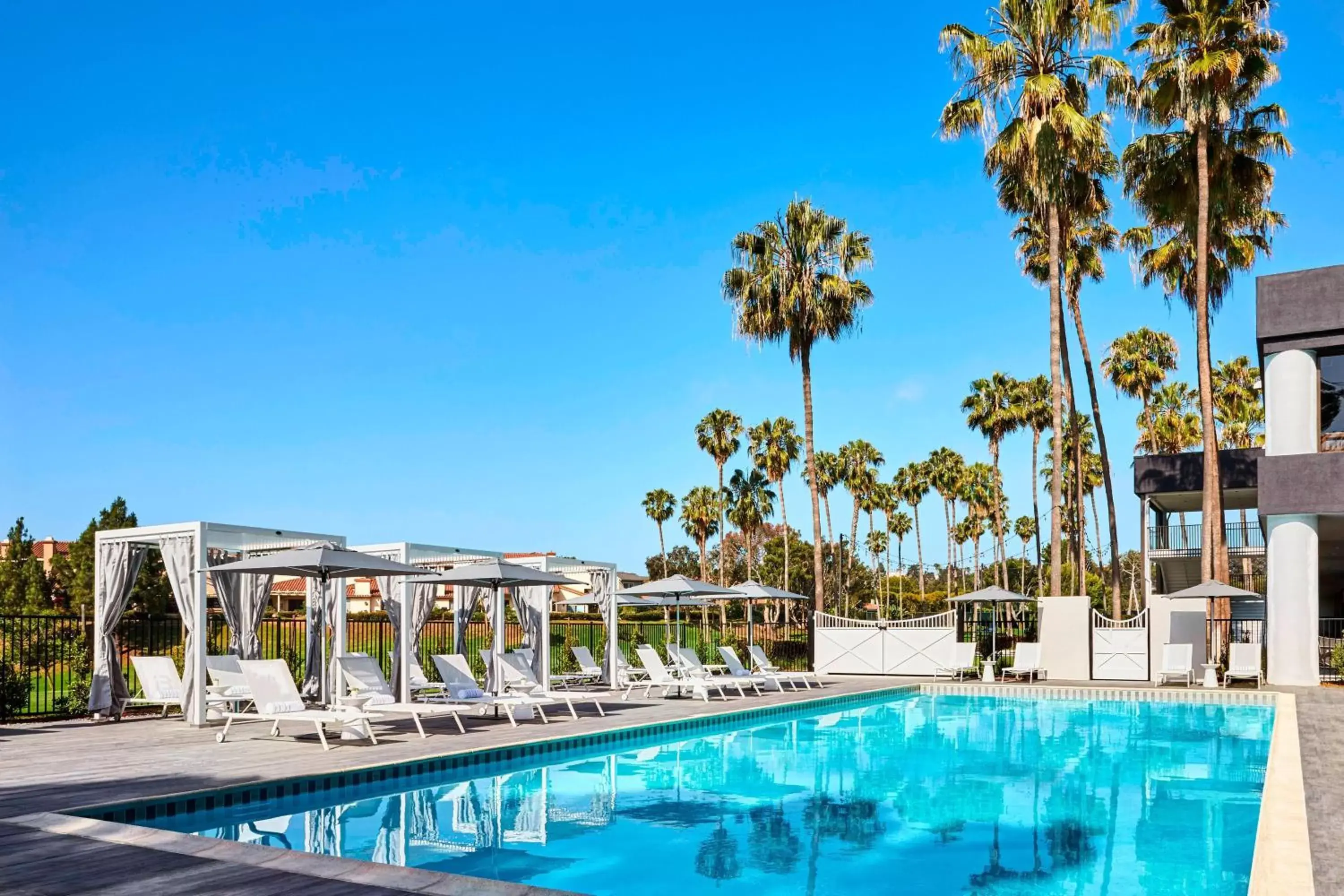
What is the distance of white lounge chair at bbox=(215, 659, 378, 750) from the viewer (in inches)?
449

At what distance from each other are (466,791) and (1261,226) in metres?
25.1

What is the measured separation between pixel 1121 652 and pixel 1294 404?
5.89 meters

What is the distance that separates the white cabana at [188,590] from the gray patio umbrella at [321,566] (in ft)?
1.58

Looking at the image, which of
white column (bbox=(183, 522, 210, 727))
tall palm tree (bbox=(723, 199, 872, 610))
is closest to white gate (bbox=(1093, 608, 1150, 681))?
tall palm tree (bbox=(723, 199, 872, 610))

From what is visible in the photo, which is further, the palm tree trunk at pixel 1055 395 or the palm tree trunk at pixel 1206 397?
the palm tree trunk at pixel 1055 395

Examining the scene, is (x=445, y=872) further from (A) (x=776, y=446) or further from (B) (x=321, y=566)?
(A) (x=776, y=446)

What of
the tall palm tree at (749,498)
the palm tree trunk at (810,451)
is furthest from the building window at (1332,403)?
the tall palm tree at (749,498)

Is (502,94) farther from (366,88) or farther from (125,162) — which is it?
(125,162)

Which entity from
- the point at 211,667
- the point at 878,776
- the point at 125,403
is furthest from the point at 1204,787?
the point at 125,403

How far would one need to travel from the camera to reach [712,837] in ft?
28.0

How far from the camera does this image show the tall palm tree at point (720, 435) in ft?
168

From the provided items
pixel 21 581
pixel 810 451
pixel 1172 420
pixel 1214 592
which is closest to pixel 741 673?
pixel 810 451

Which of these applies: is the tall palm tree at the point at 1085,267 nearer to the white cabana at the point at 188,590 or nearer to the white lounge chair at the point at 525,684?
the white lounge chair at the point at 525,684

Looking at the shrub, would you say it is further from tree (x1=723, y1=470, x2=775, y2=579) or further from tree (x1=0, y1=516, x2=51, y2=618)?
tree (x1=723, y1=470, x2=775, y2=579)
